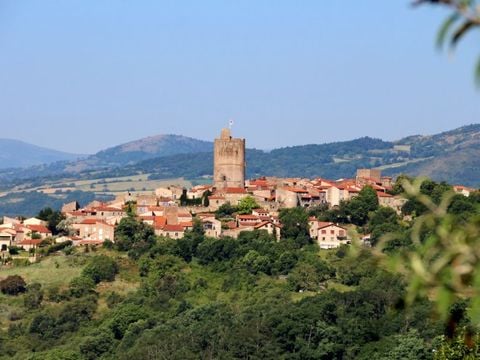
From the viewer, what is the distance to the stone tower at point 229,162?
201 ft

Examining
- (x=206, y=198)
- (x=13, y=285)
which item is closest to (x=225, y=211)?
(x=206, y=198)

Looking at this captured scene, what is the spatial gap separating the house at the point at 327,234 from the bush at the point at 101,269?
8547 millimetres

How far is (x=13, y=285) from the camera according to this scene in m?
51.3

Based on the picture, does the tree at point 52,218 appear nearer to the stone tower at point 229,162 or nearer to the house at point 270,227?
the stone tower at point 229,162

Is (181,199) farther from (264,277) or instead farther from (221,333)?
(221,333)

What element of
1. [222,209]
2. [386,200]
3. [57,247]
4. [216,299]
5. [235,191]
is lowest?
[216,299]

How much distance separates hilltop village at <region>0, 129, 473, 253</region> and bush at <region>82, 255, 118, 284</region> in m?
2.88

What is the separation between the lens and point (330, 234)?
54.6 metres

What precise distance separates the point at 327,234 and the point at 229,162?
8.59 m

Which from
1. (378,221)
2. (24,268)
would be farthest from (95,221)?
(378,221)

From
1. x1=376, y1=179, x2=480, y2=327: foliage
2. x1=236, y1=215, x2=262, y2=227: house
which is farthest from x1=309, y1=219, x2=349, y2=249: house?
x1=376, y1=179, x2=480, y2=327: foliage

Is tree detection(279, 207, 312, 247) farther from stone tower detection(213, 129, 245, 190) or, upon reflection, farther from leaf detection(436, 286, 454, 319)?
leaf detection(436, 286, 454, 319)

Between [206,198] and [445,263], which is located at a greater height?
[445,263]

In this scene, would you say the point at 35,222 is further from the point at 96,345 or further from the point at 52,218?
the point at 96,345
